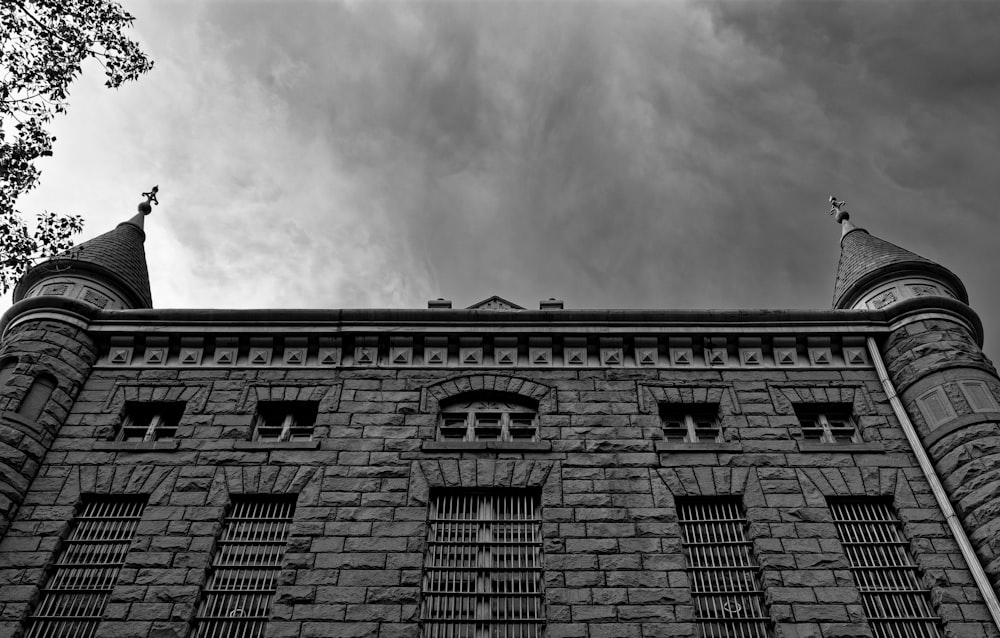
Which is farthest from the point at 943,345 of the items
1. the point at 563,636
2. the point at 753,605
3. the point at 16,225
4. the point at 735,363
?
the point at 16,225

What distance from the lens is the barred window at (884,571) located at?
12.1m

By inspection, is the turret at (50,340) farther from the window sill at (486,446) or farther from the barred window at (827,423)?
the barred window at (827,423)

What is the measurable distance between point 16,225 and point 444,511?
7729mm

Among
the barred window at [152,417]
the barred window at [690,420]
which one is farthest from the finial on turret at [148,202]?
the barred window at [690,420]

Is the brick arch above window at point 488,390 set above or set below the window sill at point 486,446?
above

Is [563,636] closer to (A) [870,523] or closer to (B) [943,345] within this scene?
(A) [870,523]

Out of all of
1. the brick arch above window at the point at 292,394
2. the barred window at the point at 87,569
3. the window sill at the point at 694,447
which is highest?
the brick arch above window at the point at 292,394

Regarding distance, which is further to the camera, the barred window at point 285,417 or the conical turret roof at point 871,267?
the conical turret roof at point 871,267

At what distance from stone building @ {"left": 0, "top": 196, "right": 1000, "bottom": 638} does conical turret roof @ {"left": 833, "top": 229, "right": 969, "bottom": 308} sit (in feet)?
0.37

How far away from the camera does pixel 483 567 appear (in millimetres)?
12711

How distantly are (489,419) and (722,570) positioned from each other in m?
4.64

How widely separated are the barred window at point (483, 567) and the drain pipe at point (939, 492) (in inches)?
243

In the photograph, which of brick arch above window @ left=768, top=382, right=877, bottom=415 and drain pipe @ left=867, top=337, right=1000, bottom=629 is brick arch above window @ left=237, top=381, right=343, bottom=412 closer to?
brick arch above window @ left=768, top=382, right=877, bottom=415

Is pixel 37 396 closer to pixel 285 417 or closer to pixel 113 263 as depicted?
pixel 113 263
